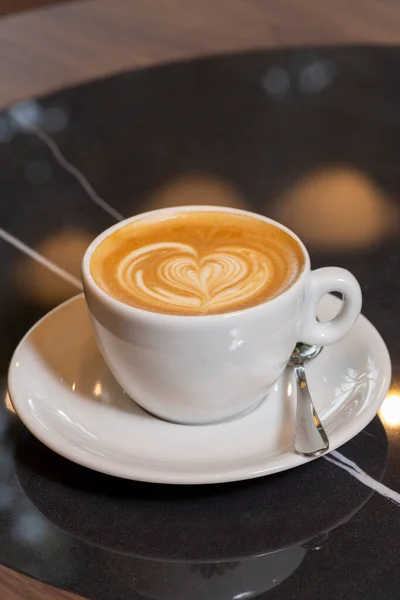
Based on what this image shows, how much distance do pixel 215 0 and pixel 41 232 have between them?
1.96ft

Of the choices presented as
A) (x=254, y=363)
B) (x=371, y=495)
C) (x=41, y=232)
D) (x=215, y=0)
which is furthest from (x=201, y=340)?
(x=215, y=0)

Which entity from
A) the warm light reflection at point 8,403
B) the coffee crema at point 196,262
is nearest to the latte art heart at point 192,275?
the coffee crema at point 196,262

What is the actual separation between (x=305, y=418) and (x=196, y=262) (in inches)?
6.2

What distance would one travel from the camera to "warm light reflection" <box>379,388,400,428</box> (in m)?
0.65

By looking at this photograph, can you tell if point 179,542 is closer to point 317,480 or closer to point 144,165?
point 317,480

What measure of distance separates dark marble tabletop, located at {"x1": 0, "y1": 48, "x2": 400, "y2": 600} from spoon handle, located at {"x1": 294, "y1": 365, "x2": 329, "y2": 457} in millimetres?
24

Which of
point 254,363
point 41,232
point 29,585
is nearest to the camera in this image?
point 29,585

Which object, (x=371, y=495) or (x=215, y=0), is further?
(x=215, y=0)

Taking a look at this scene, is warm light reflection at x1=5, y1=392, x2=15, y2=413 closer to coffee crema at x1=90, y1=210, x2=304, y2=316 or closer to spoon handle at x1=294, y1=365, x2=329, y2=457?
coffee crema at x1=90, y1=210, x2=304, y2=316

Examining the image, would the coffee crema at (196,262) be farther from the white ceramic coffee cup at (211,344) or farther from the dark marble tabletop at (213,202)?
the dark marble tabletop at (213,202)

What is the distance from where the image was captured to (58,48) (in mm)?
1215

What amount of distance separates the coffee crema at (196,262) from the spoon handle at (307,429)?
0.30 ft

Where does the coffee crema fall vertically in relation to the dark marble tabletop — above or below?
above

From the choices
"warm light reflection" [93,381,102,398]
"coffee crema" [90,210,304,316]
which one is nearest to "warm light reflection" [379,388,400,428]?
"coffee crema" [90,210,304,316]
